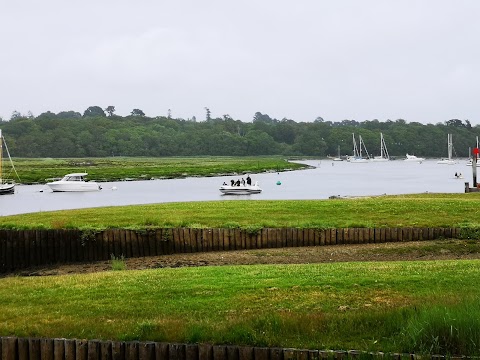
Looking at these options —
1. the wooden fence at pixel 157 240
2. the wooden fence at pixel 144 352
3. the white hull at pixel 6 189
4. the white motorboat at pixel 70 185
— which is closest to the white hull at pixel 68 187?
the white motorboat at pixel 70 185

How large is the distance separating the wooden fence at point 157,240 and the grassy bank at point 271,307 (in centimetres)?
597

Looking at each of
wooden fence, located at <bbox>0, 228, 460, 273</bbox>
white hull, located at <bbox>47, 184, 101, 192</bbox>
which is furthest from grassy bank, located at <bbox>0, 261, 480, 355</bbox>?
white hull, located at <bbox>47, 184, 101, 192</bbox>

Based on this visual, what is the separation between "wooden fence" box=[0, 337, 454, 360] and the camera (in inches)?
368

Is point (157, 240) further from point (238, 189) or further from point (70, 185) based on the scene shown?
point (70, 185)

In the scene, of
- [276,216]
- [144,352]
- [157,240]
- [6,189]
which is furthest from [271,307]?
[6,189]

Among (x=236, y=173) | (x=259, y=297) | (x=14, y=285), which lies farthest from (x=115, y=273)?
(x=236, y=173)

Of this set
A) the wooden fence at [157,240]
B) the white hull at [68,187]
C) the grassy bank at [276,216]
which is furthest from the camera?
the white hull at [68,187]

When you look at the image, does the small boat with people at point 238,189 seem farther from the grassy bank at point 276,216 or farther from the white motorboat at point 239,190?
the grassy bank at point 276,216

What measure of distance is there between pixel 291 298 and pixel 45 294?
5.08 m

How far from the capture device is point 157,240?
21969 millimetres

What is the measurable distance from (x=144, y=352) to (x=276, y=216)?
1603cm

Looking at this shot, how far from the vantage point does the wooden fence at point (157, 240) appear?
2145 cm

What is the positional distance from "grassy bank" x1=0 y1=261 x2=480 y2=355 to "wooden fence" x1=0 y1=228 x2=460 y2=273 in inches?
235

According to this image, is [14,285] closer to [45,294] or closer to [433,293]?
[45,294]
